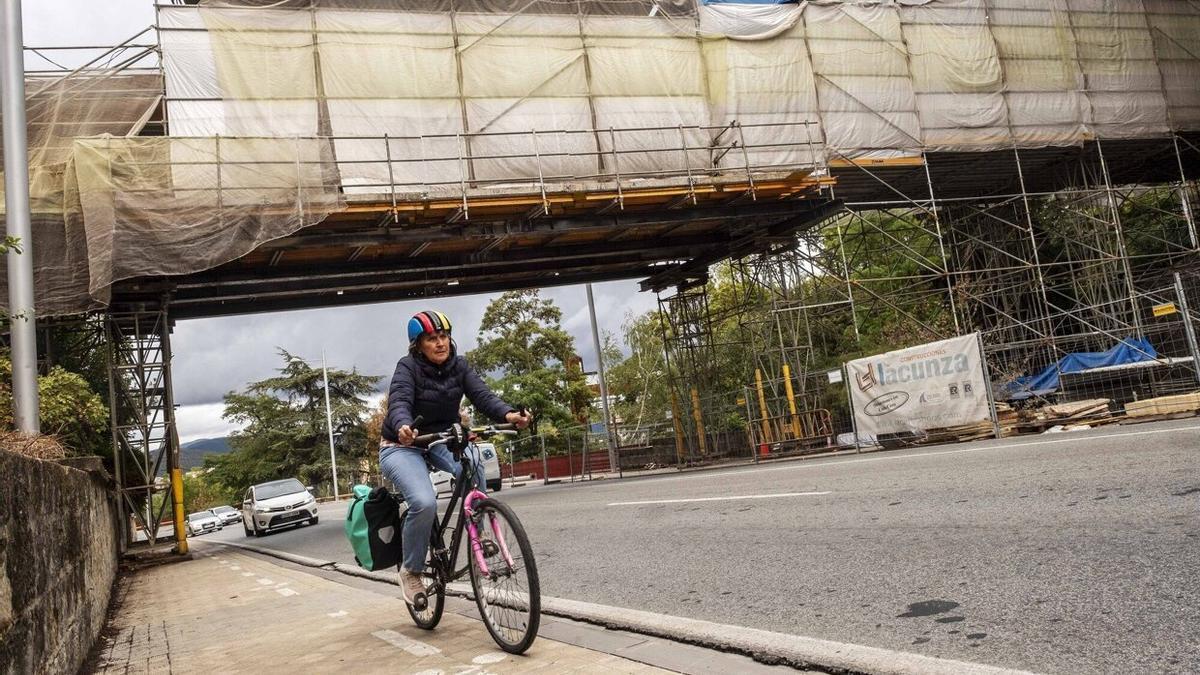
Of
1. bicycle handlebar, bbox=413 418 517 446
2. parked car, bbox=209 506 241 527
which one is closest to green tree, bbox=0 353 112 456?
bicycle handlebar, bbox=413 418 517 446

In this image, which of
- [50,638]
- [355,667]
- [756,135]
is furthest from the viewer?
[756,135]

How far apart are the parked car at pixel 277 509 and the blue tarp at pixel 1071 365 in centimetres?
1754

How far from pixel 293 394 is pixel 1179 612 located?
6756cm

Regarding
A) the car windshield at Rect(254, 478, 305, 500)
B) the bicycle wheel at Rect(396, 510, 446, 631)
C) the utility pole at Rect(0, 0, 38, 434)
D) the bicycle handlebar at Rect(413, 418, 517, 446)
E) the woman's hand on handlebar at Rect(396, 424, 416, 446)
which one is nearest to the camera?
the woman's hand on handlebar at Rect(396, 424, 416, 446)

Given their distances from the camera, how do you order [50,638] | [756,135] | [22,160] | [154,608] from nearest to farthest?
[50,638], [154,608], [22,160], [756,135]

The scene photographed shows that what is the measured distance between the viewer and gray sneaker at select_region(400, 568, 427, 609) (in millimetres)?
5297

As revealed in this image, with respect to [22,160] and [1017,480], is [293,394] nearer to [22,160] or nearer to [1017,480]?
[22,160]

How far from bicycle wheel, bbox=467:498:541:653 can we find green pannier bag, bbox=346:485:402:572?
80 cm

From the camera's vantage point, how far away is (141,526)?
19.2 metres

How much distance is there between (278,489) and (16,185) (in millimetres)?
14284

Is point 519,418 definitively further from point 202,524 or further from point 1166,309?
point 202,524

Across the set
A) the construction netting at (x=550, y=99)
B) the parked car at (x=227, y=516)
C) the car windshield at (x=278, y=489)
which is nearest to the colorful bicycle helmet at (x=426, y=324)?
the construction netting at (x=550, y=99)

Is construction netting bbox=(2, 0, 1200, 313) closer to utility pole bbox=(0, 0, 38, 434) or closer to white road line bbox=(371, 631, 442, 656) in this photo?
utility pole bbox=(0, 0, 38, 434)

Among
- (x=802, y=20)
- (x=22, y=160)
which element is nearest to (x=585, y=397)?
(x=802, y=20)
